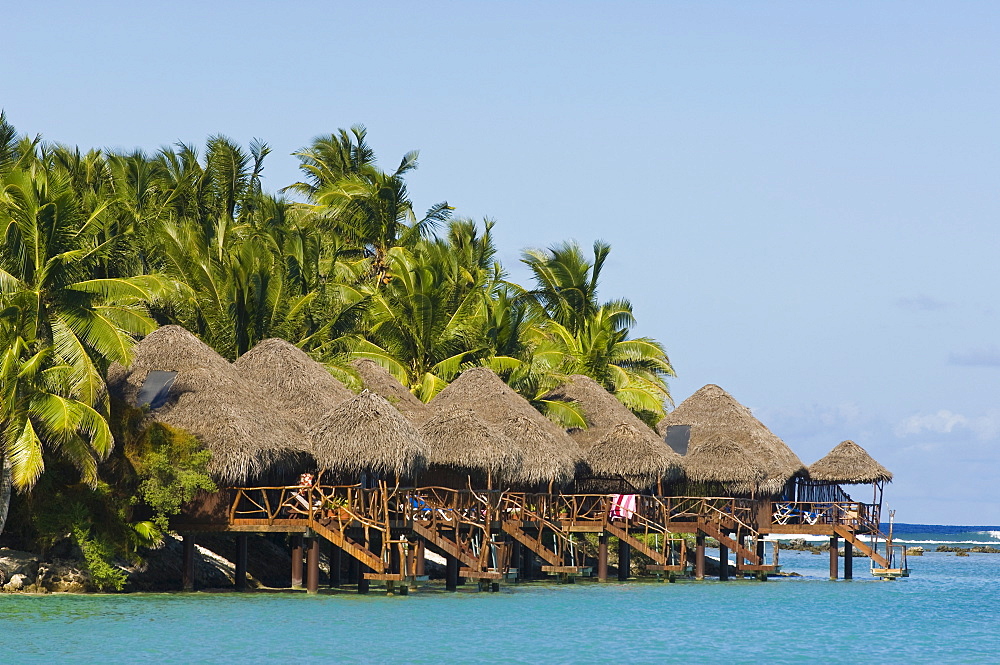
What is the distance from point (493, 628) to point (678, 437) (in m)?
17.0

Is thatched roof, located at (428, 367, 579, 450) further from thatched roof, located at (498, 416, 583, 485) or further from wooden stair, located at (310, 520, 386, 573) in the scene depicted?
wooden stair, located at (310, 520, 386, 573)

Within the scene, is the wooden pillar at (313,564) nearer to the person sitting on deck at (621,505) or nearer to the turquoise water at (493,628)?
the turquoise water at (493,628)

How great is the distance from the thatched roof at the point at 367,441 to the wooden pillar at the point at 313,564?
139cm

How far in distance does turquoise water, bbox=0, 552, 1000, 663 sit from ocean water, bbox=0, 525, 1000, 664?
0.03 meters

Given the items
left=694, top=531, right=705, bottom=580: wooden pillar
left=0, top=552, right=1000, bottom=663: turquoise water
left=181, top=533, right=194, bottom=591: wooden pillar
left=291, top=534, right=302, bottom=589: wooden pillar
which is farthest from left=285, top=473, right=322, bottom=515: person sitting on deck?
left=694, top=531, right=705, bottom=580: wooden pillar

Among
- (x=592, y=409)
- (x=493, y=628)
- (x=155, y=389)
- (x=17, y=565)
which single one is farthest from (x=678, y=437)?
(x=17, y=565)

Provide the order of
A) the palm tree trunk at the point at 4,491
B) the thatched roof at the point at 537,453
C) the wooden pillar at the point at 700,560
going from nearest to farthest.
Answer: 1. the palm tree trunk at the point at 4,491
2. the thatched roof at the point at 537,453
3. the wooden pillar at the point at 700,560

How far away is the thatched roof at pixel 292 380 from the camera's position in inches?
1097

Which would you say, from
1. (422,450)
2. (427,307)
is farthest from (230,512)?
(427,307)

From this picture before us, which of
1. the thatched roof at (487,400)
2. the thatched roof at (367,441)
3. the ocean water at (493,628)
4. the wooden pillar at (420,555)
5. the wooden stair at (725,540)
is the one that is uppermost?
the thatched roof at (487,400)

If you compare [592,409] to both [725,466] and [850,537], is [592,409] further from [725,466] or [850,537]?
[850,537]

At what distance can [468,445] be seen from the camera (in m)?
27.7

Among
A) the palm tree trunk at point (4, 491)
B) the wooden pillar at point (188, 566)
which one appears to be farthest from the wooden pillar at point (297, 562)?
the palm tree trunk at point (4, 491)

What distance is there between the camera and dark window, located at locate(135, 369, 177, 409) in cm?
2578
